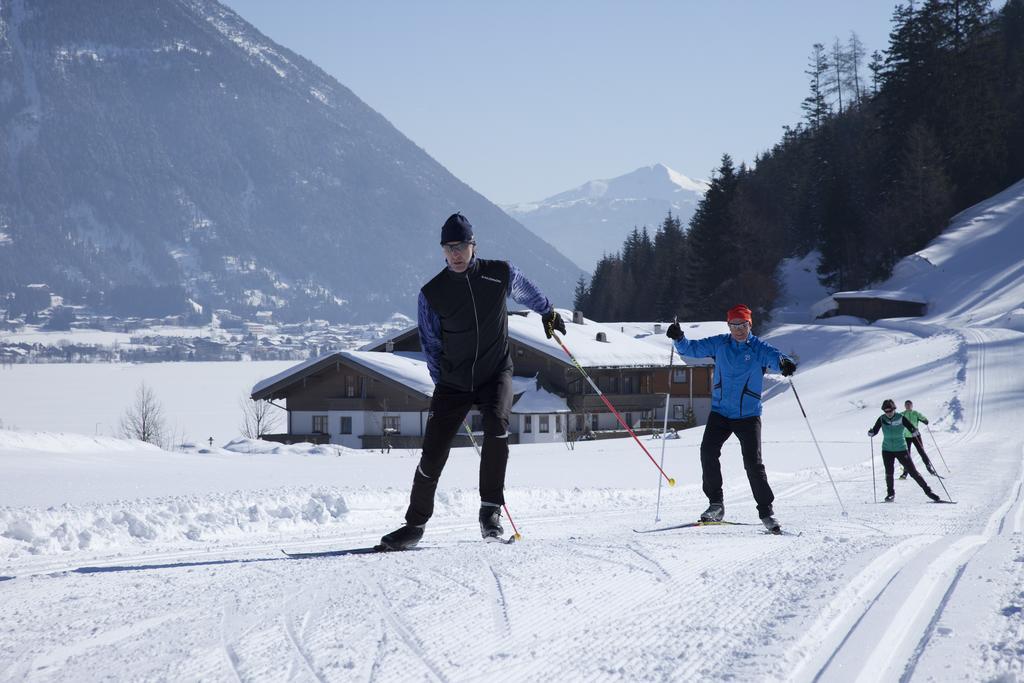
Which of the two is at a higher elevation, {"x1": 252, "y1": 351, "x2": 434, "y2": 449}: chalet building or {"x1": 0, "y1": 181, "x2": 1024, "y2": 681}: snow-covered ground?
{"x1": 252, "y1": 351, "x2": 434, "y2": 449}: chalet building

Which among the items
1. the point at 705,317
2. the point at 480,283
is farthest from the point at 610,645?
the point at 705,317

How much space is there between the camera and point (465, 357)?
22.2 feet

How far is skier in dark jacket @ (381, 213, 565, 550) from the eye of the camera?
264 inches

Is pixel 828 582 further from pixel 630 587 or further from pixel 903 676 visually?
pixel 903 676

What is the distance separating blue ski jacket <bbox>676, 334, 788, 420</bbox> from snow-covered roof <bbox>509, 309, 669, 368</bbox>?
121 ft

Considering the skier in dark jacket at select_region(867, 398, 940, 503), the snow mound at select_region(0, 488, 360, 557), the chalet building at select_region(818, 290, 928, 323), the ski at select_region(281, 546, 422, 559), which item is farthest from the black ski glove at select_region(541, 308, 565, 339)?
the chalet building at select_region(818, 290, 928, 323)

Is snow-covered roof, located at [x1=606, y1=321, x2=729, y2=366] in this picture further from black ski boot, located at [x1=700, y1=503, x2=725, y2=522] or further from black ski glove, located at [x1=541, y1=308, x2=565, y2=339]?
black ski glove, located at [x1=541, y1=308, x2=565, y2=339]

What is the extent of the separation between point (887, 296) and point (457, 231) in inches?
2740

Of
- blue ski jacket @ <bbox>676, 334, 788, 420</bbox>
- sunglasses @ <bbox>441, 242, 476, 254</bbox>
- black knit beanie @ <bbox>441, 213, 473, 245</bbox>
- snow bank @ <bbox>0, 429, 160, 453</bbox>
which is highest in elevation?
black knit beanie @ <bbox>441, 213, 473, 245</bbox>

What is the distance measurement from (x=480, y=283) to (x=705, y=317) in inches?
2774

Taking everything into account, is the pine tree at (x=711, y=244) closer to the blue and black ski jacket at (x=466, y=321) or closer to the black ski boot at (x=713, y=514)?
the black ski boot at (x=713, y=514)

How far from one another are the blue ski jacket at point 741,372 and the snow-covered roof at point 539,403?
38830 millimetres

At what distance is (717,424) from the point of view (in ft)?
28.5

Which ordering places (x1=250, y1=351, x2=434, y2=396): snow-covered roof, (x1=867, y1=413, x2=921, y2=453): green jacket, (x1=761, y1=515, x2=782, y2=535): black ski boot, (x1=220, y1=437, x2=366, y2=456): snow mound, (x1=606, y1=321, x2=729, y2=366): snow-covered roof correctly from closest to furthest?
1. (x1=761, y1=515, x2=782, y2=535): black ski boot
2. (x1=867, y1=413, x2=921, y2=453): green jacket
3. (x1=220, y1=437, x2=366, y2=456): snow mound
4. (x1=250, y1=351, x2=434, y2=396): snow-covered roof
5. (x1=606, y1=321, x2=729, y2=366): snow-covered roof
